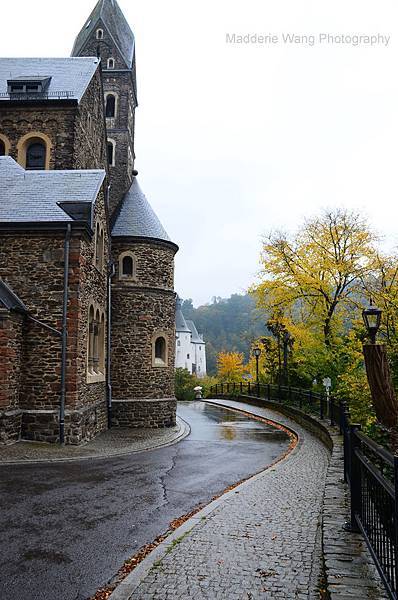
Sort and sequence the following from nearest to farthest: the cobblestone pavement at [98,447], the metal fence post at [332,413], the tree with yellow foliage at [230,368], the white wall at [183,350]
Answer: the cobblestone pavement at [98,447], the metal fence post at [332,413], the tree with yellow foliage at [230,368], the white wall at [183,350]

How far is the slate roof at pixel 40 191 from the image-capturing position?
14.1 m

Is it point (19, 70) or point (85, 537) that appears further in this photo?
point (19, 70)

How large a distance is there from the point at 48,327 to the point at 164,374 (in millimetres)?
7096

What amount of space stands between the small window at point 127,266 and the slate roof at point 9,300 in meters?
6.57

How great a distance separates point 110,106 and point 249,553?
24.6 metres

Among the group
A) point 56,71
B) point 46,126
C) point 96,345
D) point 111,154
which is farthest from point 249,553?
point 111,154

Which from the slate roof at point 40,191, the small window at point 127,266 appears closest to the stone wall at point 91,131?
the slate roof at point 40,191

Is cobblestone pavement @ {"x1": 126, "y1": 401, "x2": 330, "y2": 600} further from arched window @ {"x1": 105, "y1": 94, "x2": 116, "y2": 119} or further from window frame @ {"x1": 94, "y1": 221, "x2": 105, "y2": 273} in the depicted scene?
arched window @ {"x1": 105, "y1": 94, "x2": 116, "y2": 119}

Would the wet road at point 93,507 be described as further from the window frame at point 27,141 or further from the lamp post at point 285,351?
the window frame at point 27,141

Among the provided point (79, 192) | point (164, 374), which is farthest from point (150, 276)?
point (79, 192)

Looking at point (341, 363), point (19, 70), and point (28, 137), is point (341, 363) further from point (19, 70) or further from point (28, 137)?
point (19, 70)

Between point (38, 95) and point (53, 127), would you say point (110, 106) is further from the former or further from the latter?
point (53, 127)

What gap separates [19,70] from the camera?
21.2m


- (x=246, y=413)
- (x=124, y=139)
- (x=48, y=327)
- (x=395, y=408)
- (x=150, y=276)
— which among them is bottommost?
(x=246, y=413)
